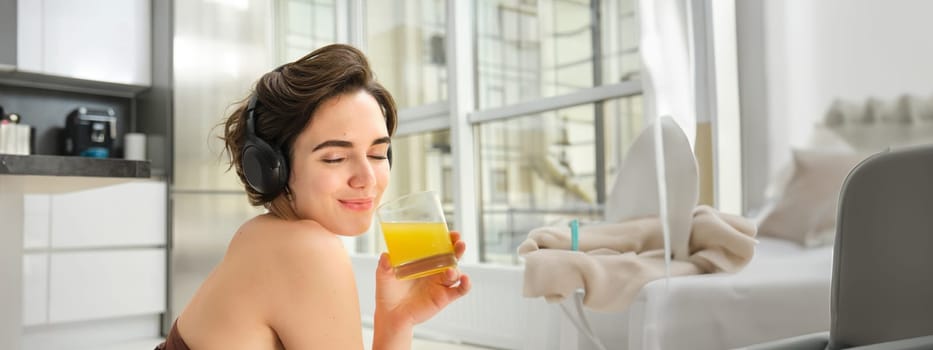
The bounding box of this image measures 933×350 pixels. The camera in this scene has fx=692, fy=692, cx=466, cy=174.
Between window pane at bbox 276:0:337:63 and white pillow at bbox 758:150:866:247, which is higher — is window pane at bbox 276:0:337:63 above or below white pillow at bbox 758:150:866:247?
above

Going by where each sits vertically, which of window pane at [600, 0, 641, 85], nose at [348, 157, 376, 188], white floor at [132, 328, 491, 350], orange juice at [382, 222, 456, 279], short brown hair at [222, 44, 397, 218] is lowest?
white floor at [132, 328, 491, 350]

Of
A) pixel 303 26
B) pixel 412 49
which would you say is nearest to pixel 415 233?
pixel 412 49

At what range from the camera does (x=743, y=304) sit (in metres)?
0.97

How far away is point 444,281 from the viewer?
0.85 meters

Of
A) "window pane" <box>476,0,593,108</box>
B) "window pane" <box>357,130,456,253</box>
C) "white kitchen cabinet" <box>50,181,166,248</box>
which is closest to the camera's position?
"window pane" <box>476,0,593,108</box>

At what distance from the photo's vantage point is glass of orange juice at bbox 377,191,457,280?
2.56ft

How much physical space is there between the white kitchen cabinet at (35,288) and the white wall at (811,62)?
3.31 m

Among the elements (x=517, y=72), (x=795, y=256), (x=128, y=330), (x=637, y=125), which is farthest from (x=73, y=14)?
(x=795, y=256)

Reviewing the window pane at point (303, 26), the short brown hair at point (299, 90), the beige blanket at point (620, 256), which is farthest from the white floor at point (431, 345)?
the short brown hair at point (299, 90)

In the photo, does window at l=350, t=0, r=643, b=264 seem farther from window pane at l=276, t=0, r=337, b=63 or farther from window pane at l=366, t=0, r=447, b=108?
window pane at l=276, t=0, r=337, b=63

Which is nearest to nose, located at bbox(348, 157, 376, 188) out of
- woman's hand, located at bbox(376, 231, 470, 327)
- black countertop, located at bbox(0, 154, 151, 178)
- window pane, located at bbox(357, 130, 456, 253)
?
woman's hand, located at bbox(376, 231, 470, 327)

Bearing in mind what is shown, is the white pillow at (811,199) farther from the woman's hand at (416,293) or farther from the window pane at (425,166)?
the window pane at (425,166)

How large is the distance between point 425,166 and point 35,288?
190 cm

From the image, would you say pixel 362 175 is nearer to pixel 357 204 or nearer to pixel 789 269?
pixel 357 204
